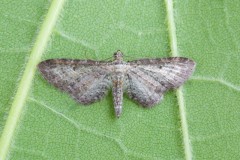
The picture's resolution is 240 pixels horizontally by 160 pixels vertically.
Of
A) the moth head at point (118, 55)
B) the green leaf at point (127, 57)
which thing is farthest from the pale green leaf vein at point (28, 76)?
the moth head at point (118, 55)

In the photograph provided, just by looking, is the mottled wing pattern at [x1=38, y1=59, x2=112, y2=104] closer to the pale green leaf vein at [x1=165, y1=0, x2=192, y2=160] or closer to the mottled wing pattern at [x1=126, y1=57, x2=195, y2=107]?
the mottled wing pattern at [x1=126, y1=57, x2=195, y2=107]

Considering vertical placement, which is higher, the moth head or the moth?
the moth head

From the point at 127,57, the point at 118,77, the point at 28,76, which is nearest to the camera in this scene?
the point at 28,76

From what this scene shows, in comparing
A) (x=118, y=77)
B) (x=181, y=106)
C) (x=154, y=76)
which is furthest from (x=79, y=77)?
(x=181, y=106)

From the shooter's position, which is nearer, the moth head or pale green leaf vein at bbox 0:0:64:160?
pale green leaf vein at bbox 0:0:64:160

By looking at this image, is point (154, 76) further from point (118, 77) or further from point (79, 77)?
point (79, 77)

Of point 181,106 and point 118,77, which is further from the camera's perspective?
point 118,77

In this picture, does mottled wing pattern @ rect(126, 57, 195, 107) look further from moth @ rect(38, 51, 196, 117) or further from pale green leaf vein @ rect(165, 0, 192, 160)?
pale green leaf vein @ rect(165, 0, 192, 160)

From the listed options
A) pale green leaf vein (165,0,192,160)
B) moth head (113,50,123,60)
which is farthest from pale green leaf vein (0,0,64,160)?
pale green leaf vein (165,0,192,160)
